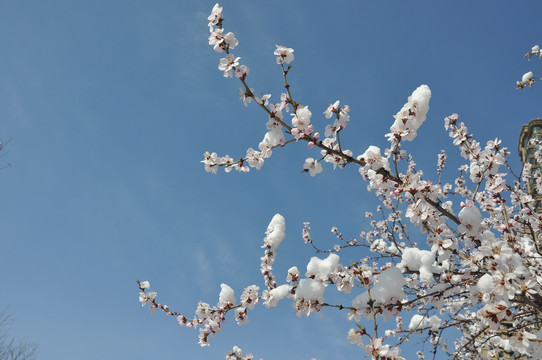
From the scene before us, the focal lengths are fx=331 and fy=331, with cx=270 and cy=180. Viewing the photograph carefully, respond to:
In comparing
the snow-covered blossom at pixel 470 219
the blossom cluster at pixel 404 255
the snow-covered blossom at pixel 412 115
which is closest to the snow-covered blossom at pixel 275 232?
the blossom cluster at pixel 404 255

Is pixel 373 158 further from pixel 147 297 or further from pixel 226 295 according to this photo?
pixel 147 297

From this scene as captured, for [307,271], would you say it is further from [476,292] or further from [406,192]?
[476,292]

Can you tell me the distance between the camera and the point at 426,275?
3656 millimetres

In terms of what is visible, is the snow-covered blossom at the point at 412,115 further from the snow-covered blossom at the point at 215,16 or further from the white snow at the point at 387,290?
the snow-covered blossom at the point at 215,16

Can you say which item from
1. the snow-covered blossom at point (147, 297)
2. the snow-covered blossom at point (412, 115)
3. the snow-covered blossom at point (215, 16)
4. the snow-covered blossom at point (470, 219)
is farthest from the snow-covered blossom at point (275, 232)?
the snow-covered blossom at point (147, 297)

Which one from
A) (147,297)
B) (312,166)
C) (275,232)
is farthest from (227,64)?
(147,297)

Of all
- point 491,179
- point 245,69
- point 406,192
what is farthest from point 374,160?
point 491,179

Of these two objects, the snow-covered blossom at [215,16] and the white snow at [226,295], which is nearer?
the snow-covered blossom at [215,16]

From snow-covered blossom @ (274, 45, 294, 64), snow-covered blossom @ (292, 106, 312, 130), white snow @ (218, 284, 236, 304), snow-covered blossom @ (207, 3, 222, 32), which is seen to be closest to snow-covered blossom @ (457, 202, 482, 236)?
snow-covered blossom @ (292, 106, 312, 130)

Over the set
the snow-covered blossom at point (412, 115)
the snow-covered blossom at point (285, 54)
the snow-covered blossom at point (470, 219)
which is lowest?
the snow-covered blossom at point (470, 219)

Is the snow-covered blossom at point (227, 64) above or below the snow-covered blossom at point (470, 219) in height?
above

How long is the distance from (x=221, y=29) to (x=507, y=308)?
3402mm

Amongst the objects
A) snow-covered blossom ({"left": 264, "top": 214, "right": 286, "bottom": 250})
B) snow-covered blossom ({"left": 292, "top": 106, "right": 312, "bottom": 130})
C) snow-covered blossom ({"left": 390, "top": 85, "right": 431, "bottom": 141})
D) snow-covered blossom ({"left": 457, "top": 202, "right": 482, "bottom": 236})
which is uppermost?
snow-covered blossom ({"left": 390, "top": 85, "right": 431, "bottom": 141})

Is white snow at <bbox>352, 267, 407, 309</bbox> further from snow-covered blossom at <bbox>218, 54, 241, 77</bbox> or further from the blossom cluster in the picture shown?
snow-covered blossom at <bbox>218, 54, 241, 77</bbox>
